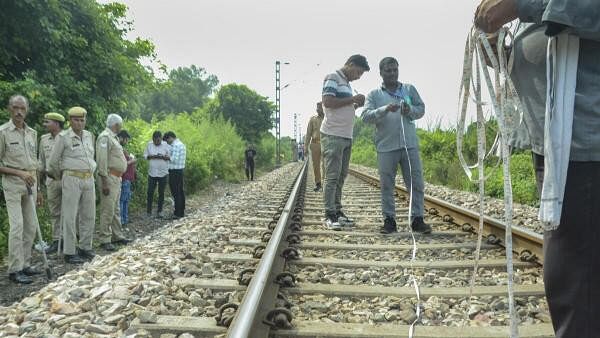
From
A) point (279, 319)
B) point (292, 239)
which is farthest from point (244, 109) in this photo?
point (279, 319)

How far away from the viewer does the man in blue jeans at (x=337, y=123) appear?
5.23m

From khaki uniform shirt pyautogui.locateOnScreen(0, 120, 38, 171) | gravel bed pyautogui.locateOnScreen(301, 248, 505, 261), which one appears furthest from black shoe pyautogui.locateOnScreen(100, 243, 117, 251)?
gravel bed pyautogui.locateOnScreen(301, 248, 505, 261)

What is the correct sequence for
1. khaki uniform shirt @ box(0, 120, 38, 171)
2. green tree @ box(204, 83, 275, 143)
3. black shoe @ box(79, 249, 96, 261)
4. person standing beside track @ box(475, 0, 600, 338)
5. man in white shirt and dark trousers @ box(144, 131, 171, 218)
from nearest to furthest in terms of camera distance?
person standing beside track @ box(475, 0, 600, 338) → khaki uniform shirt @ box(0, 120, 38, 171) → black shoe @ box(79, 249, 96, 261) → man in white shirt and dark trousers @ box(144, 131, 171, 218) → green tree @ box(204, 83, 275, 143)

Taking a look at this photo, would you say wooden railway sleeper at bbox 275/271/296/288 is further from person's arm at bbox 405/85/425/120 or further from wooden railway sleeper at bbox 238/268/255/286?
person's arm at bbox 405/85/425/120

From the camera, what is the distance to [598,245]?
4.26ft

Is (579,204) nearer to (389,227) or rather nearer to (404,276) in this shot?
(404,276)

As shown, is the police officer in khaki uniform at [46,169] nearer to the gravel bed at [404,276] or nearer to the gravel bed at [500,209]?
the gravel bed at [404,276]

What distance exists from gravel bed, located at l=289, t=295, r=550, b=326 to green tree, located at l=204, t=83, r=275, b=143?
38.3 m

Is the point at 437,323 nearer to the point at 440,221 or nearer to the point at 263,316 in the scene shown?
the point at 263,316

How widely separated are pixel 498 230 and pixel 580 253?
10.1 feet

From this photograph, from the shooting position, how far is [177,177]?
30.7ft

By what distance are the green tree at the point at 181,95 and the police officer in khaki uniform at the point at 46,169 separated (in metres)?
66.4

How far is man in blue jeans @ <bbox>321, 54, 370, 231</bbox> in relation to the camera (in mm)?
5227

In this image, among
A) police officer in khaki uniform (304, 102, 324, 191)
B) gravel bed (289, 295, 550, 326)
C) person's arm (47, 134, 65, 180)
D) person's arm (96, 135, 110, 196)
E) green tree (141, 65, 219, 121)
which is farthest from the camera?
green tree (141, 65, 219, 121)
